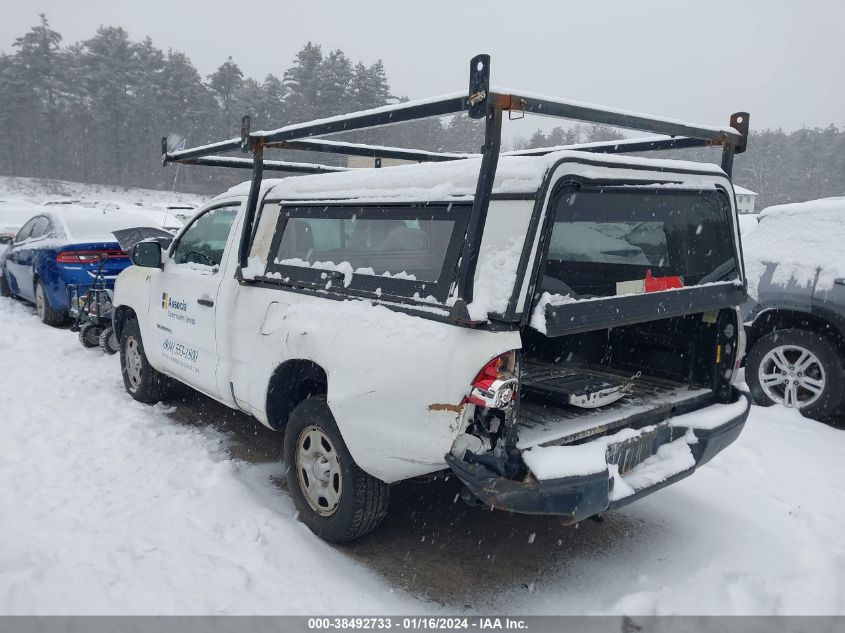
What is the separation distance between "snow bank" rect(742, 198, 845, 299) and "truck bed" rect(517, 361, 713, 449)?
263 cm

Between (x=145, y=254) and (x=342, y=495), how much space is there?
2877 millimetres

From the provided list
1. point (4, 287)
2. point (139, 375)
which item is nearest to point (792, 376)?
point (139, 375)

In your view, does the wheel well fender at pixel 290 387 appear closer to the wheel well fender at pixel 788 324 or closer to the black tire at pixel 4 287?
the wheel well fender at pixel 788 324

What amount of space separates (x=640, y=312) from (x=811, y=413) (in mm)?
3584

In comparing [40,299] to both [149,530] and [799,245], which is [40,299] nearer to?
[149,530]

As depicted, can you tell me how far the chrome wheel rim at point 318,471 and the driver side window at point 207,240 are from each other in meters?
1.65

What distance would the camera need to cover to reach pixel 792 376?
5750 mm

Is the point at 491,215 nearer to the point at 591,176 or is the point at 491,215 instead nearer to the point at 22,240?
the point at 591,176

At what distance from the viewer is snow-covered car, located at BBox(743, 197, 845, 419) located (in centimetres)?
550

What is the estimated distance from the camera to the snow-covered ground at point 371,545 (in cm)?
298

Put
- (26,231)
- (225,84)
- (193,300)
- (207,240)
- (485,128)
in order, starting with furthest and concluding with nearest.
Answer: (225,84), (26,231), (207,240), (193,300), (485,128)

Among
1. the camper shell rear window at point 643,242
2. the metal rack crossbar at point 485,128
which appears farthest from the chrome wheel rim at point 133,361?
the camper shell rear window at point 643,242

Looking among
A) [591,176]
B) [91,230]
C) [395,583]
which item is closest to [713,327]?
[591,176]

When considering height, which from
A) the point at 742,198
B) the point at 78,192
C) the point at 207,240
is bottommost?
the point at 207,240
